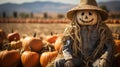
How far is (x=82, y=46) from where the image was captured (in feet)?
14.5

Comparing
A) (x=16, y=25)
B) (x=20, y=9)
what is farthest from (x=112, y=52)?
(x=20, y=9)

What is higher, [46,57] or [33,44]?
[33,44]

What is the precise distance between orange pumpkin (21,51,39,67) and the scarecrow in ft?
3.80

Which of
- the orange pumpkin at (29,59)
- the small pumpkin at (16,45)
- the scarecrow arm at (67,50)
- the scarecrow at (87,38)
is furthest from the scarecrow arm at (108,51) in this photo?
the small pumpkin at (16,45)

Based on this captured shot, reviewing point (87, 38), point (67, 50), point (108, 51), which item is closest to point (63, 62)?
point (67, 50)

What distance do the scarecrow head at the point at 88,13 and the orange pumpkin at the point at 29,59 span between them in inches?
52.9

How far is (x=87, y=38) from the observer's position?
14.4 feet

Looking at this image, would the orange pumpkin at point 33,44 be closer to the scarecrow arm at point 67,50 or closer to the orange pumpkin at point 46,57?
the orange pumpkin at point 46,57

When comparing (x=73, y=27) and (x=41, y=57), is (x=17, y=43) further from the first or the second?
(x=73, y=27)

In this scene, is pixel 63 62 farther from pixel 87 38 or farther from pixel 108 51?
pixel 108 51

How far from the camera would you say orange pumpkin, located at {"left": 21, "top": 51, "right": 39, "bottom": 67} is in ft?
18.1

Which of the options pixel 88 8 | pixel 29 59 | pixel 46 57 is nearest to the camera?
pixel 88 8

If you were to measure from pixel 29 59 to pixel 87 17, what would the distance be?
1.61m

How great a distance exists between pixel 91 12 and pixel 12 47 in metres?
2.18
